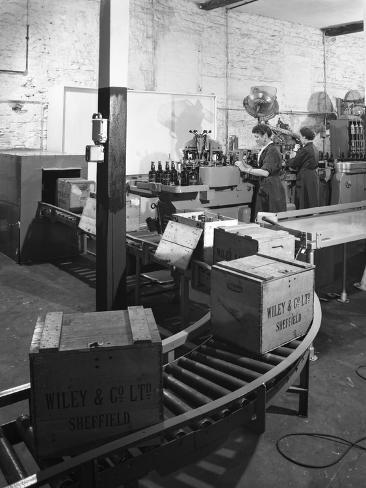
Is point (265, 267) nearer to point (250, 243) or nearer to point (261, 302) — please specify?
point (261, 302)

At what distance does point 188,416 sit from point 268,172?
457cm

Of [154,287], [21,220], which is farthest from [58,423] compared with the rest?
[21,220]

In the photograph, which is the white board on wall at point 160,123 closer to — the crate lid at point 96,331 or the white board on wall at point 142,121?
the white board on wall at point 142,121

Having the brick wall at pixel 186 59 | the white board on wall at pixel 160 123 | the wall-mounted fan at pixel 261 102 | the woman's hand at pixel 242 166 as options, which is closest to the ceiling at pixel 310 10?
the brick wall at pixel 186 59

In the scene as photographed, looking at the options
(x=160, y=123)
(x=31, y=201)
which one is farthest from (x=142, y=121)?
(x=31, y=201)

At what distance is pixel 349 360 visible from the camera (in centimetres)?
366

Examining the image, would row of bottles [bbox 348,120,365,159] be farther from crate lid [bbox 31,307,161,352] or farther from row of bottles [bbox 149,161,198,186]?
crate lid [bbox 31,307,161,352]

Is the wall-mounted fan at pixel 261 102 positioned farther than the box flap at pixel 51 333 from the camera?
Yes

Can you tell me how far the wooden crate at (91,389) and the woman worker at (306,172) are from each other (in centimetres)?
591

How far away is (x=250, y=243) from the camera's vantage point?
333cm

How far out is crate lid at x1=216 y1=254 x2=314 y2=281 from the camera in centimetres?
266

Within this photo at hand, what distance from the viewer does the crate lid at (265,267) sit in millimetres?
2664

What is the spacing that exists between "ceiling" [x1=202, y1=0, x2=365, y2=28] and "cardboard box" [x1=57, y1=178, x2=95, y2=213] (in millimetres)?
4870

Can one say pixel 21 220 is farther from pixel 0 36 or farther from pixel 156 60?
pixel 156 60
